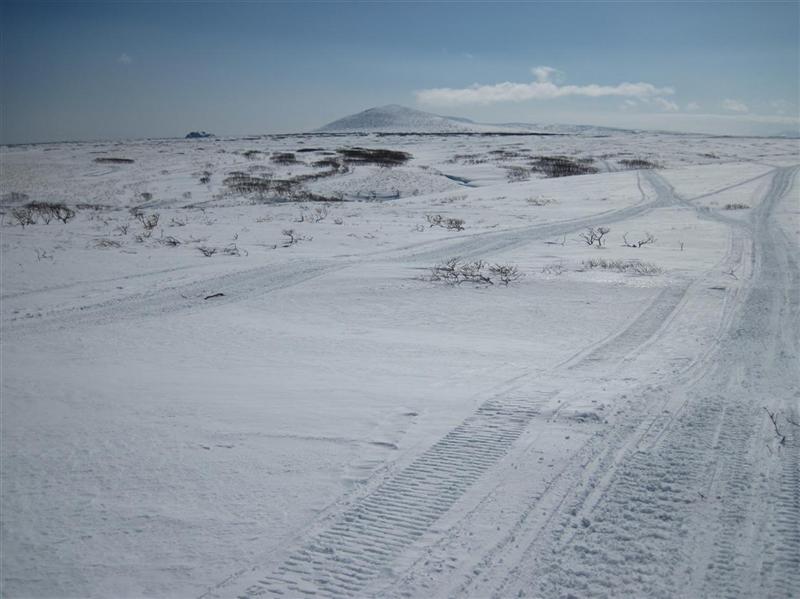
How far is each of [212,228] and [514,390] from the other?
1085 centimetres

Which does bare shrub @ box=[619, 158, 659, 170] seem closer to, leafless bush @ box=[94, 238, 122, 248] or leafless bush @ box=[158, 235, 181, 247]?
leafless bush @ box=[158, 235, 181, 247]

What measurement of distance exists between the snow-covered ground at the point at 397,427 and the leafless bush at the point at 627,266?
0.27 feet

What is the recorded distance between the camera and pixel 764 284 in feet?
25.8

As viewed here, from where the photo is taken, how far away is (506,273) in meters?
8.52

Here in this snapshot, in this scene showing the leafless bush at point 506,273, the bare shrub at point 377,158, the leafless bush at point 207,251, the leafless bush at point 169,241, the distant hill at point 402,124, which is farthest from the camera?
the distant hill at point 402,124

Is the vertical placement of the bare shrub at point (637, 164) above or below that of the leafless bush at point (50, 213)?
above

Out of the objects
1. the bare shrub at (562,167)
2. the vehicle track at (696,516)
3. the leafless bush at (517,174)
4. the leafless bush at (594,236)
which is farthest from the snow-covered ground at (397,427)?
the bare shrub at (562,167)

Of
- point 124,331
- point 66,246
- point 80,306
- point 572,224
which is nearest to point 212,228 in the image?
point 66,246

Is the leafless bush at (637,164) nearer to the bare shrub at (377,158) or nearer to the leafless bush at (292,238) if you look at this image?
the bare shrub at (377,158)

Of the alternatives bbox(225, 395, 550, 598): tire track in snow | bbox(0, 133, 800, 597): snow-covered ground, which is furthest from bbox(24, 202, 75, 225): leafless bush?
bbox(225, 395, 550, 598): tire track in snow

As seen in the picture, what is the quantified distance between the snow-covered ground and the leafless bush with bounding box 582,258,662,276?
0.27 feet

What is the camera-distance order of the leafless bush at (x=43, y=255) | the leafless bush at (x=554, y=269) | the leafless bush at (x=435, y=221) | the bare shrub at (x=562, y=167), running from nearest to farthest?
1. the leafless bush at (x=554, y=269)
2. the leafless bush at (x=43, y=255)
3. the leafless bush at (x=435, y=221)
4. the bare shrub at (x=562, y=167)

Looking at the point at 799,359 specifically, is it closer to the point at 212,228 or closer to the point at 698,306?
the point at 698,306

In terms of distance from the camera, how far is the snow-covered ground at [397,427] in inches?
110
